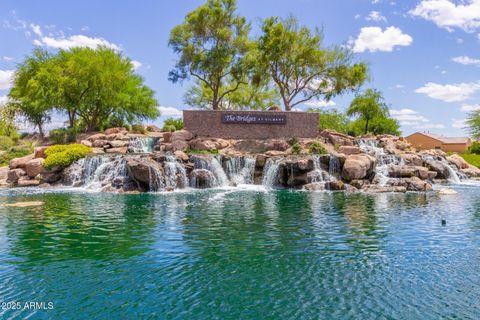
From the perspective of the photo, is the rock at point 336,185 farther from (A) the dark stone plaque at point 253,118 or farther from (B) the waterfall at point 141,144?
(B) the waterfall at point 141,144

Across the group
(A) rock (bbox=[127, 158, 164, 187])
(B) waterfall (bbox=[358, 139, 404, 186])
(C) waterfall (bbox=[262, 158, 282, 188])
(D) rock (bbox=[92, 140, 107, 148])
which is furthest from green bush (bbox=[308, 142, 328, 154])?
(D) rock (bbox=[92, 140, 107, 148])

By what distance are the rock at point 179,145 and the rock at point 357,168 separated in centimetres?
1629

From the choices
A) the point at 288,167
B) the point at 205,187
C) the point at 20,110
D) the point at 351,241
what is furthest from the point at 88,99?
the point at 351,241

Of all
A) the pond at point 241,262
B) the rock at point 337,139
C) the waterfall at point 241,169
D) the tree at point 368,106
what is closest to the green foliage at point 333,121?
the tree at point 368,106

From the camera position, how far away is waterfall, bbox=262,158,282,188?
31.2 meters

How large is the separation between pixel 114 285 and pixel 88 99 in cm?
4412

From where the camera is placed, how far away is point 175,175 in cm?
2914

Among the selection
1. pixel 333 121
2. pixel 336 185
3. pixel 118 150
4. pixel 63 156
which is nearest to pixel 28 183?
pixel 63 156

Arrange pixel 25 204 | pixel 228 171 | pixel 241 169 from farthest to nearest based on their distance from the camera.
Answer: pixel 241 169 → pixel 228 171 → pixel 25 204

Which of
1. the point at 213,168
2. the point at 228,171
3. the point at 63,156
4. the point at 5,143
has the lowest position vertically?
the point at 228,171

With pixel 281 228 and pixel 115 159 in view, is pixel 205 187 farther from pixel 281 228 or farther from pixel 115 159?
pixel 281 228

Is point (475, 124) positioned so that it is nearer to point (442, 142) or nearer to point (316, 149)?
point (442, 142)

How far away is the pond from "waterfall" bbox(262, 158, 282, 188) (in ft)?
40.3

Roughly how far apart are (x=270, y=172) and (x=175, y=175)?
7884mm
